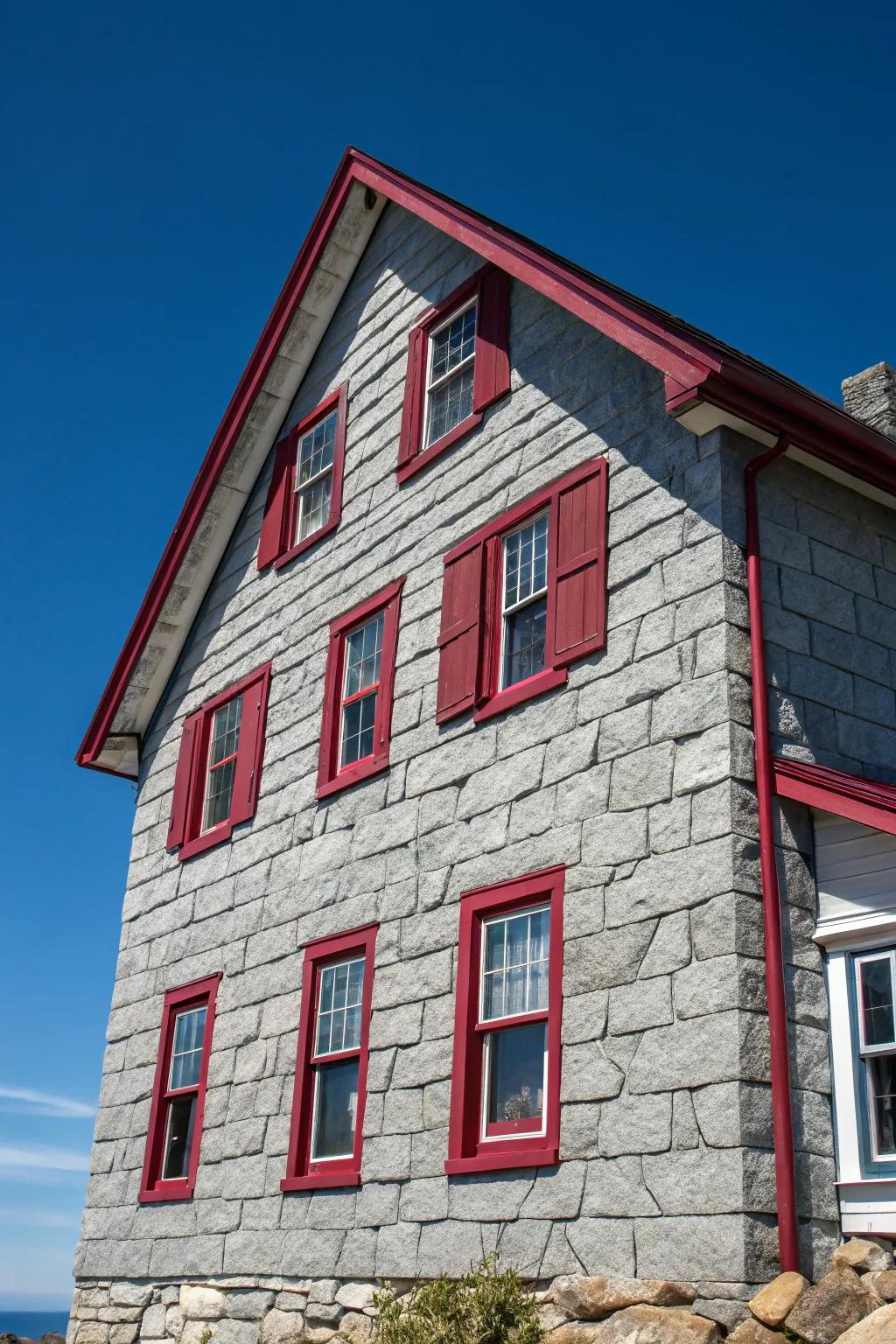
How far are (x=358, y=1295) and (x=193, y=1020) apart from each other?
4.11 m

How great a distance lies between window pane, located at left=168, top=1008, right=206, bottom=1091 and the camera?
13.9 metres

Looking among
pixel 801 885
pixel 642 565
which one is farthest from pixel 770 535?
pixel 801 885

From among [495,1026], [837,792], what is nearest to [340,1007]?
[495,1026]

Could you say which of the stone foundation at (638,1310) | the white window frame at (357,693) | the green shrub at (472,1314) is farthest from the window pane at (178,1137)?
the green shrub at (472,1314)

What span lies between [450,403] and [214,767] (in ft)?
15.4

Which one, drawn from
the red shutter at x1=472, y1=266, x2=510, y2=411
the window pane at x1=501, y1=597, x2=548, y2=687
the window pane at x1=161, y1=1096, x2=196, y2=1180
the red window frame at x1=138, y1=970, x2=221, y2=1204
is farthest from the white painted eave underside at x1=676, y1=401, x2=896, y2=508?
the window pane at x1=161, y1=1096, x2=196, y2=1180

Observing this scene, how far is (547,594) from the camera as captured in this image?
11.1 m

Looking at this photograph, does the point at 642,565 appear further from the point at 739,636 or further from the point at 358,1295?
the point at 358,1295

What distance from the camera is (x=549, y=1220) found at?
9.09 metres

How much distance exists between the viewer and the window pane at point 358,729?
12.9 meters

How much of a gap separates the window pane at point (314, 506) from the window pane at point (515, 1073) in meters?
6.54

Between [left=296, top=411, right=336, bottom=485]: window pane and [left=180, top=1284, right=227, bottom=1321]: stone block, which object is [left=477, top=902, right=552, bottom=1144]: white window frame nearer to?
[left=180, top=1284, right=227, bottom=1321]: stone block

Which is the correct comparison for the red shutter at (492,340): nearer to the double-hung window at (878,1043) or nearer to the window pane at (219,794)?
the window pane at (219,794)

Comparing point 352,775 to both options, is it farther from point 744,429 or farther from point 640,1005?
point 744,429
